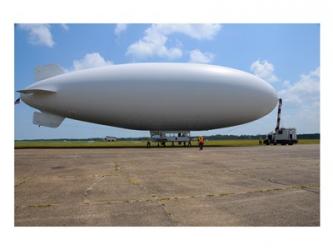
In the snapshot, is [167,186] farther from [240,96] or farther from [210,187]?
[240,96]

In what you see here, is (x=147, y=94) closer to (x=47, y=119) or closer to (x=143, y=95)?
(x=143, y=95)

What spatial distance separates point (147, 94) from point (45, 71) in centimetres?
1151

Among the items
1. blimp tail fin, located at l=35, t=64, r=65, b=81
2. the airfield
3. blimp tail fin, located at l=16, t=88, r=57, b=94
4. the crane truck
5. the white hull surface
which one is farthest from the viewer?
the crane truck

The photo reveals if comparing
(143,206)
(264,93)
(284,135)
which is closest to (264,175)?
(143,206)

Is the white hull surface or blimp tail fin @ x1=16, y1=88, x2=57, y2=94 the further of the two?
blimp tail fin @ x1=16, y1=88, x2=57, y2=94

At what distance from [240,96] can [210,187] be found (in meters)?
23.9

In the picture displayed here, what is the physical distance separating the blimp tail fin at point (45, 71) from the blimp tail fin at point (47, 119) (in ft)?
13.1

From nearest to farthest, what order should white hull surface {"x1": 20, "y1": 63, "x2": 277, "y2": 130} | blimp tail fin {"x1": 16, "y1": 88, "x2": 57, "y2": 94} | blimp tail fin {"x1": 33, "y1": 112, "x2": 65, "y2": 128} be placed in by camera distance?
white hull surface {"x1": 20, "y1": 63, "x2": 277, "y2": 130} → blimp tail fin {"x1": 16, "y1": 88, "x2": 57, "y2": 94} → blimp tail fin {"x1": 33, "y1": 112, "x2": 65, "y2": 128}

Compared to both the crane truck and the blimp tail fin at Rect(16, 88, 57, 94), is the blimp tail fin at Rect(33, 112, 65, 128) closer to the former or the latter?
the blimp tail fin at Rect(16, 88, 57, 94)

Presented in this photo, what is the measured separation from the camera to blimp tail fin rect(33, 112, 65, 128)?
29781 millimetres

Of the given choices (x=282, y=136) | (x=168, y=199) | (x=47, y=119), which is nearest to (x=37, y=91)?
(x=47, y=119)

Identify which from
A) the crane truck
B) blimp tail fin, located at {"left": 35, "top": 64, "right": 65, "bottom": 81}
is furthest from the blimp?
the crane truck

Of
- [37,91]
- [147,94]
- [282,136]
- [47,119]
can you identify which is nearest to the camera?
[147,94]

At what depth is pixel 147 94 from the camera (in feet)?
93.5
